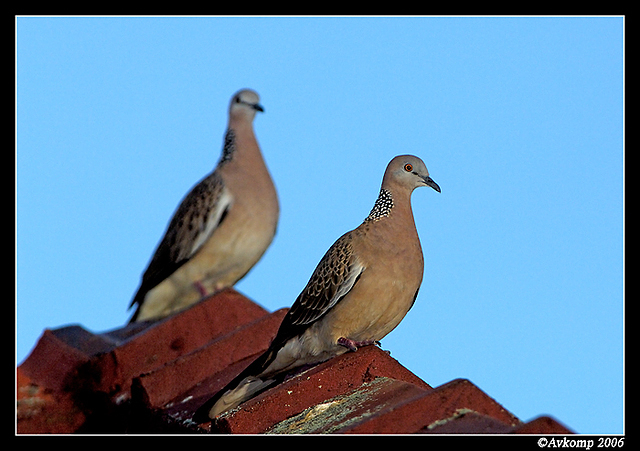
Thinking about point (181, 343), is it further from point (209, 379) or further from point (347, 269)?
point (347, 269)

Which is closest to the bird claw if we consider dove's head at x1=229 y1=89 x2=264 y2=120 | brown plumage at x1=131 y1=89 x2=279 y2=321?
brown plumage at x1=131 y1=89 x2=279 y2=321

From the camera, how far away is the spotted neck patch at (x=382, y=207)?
206 inches

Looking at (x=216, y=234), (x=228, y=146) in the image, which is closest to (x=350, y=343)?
(x=216, y=234)

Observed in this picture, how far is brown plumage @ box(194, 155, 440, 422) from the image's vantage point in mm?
4930

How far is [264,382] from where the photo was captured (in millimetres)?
4805

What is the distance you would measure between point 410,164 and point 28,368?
2.47 metres

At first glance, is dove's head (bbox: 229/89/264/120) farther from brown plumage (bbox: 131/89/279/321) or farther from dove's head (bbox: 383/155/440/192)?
dove's head (bbox: 383/155/440/192)

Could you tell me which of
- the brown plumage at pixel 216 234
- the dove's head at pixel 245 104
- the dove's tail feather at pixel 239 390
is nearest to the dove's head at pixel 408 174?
the dove's tail feather at pixel 239 390

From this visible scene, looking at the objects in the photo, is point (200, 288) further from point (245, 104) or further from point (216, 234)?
point (245, 104)

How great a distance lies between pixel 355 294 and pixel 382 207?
557 mm

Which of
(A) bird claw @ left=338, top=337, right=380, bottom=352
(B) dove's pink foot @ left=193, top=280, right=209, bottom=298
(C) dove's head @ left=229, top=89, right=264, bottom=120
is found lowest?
(A) bird claw @ left=338, top=337, right=380, bottom=352

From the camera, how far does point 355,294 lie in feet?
16.3
